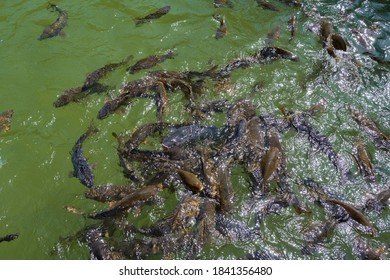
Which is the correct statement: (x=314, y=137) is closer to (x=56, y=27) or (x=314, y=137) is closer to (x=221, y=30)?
(x=221, y=30)

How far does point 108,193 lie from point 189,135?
4.35 ft

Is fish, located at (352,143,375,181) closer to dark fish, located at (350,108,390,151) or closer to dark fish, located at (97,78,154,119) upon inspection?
dark fish, located at (350,108,390,151)

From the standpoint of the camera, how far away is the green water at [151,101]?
4.49m

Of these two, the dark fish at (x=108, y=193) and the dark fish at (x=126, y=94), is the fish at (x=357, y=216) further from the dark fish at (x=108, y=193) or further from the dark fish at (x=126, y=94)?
the dark fish at (x=126, y=94)

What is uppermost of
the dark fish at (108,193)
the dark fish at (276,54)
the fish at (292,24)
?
the fish at (292,24)

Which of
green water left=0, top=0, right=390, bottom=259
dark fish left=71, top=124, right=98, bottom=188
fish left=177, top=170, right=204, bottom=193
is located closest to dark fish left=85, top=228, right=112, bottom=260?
green water left=0, top=0, right=390, bottom=259

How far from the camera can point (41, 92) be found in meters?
6.30

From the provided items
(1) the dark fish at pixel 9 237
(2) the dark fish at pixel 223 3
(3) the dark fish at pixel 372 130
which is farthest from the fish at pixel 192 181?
(2) the dark fish at pixel 223 3

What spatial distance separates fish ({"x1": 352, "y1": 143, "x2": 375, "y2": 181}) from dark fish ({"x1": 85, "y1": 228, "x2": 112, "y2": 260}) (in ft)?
10.9

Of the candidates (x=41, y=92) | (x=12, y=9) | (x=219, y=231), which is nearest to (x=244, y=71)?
(x=219, y=231)

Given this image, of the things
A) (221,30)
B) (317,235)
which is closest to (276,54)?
(221,30)

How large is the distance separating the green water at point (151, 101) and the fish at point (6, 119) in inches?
3.2

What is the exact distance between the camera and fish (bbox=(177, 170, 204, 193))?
4.43 meters

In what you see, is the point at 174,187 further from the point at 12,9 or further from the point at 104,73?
the point at 12,9
